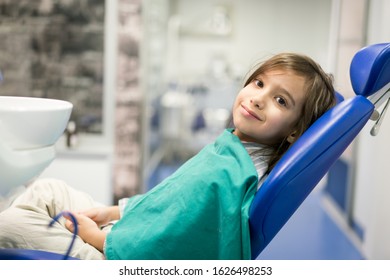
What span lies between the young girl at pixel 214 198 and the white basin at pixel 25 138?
0.72ft

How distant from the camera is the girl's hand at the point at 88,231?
54.0 inches

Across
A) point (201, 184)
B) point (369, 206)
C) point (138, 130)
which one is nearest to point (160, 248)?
point (201, 184)

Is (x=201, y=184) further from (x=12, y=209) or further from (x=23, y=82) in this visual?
(x=23, y=82)

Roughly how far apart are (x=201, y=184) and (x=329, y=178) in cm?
296

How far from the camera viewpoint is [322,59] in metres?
5.27

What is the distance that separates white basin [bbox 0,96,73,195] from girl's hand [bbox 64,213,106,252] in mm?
263

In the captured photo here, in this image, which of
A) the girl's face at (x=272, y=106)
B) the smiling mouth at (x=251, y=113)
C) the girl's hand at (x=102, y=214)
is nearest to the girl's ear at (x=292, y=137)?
the girl's face at (x=272, y=106)

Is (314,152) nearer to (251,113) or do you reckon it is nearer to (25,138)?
(251,113)

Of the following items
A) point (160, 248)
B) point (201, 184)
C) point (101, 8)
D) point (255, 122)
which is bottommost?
point (160, 248)

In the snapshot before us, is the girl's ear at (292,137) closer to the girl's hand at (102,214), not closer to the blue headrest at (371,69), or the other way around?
the blue headrest at (371,69)

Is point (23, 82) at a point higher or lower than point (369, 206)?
higher

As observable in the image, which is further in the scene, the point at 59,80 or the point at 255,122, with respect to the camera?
the point at 59,80

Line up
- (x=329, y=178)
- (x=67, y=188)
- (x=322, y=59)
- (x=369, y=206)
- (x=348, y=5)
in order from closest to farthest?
(x=67, y=188), (x=369, y=206), (x=348, y=5), (x=329, y=178), (x=322, y=59)
